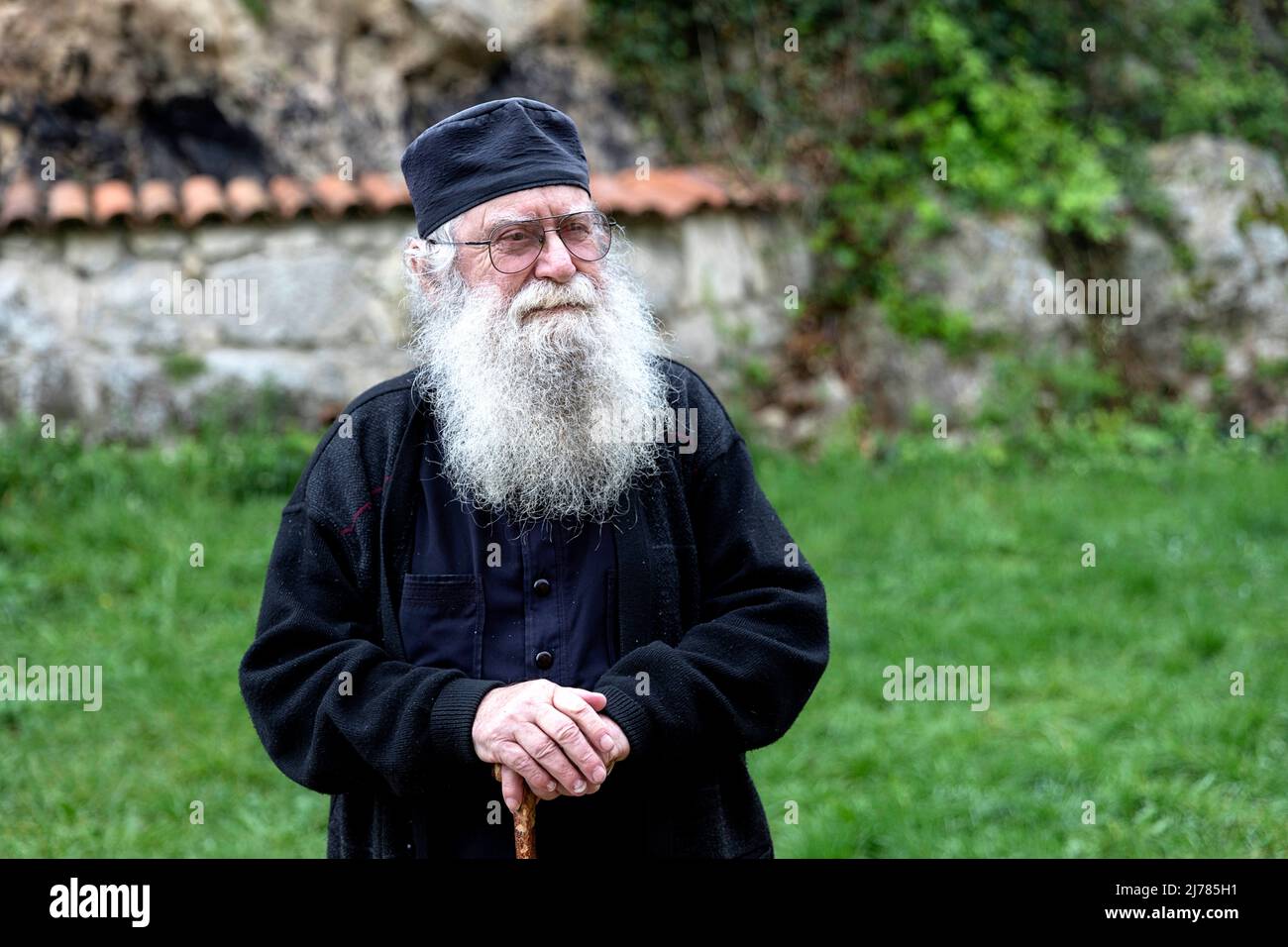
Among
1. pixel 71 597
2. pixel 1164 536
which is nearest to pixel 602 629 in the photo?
pixel 71 597

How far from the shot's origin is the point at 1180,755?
434 cm

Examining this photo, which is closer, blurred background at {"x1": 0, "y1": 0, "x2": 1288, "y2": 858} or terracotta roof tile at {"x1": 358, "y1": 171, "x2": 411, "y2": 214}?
blurred background at {"x1": 0, "y1": 0, "x2": 1288, "y2": 858}

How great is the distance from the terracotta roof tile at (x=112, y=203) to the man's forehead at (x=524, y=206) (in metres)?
4.90

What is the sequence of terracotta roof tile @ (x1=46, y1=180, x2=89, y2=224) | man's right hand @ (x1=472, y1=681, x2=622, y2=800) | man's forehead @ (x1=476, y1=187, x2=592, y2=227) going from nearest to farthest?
man's right hand @ (x1=472, y1=681, x2=622, y2=800) → man's forehead @ (x1=476, y1=187, x2=592, y2=227) → terracotta roof tile @ (x1=46, y1=180, x2=89, y2=224)

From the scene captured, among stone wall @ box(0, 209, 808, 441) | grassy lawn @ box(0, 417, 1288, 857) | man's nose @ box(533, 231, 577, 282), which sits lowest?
grassy lawn @ box(0, 417, 1288, 857)

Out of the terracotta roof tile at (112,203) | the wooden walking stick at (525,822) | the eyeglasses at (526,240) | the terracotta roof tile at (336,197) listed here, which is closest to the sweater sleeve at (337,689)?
the wooden walking stick at (525,822)

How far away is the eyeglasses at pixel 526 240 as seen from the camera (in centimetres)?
226

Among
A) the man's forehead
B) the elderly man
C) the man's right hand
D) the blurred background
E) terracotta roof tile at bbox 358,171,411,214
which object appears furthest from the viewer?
terracotta roof tile at bbox 358,171,411,214

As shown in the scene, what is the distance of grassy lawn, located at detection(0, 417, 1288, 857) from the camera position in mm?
4055

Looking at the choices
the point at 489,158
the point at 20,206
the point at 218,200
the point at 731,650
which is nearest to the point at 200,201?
the point at 218,200

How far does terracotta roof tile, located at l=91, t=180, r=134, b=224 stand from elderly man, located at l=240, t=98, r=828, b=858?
469 centimetres

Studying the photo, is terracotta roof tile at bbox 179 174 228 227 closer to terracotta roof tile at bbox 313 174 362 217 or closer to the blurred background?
the blurred background

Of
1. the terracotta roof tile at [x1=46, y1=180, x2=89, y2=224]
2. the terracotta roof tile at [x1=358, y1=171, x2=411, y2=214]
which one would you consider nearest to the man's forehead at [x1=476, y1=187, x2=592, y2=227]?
the terracotta roof tile at [x1=358, y1=171, x2=411, y2=214]

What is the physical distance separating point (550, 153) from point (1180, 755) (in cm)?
325
